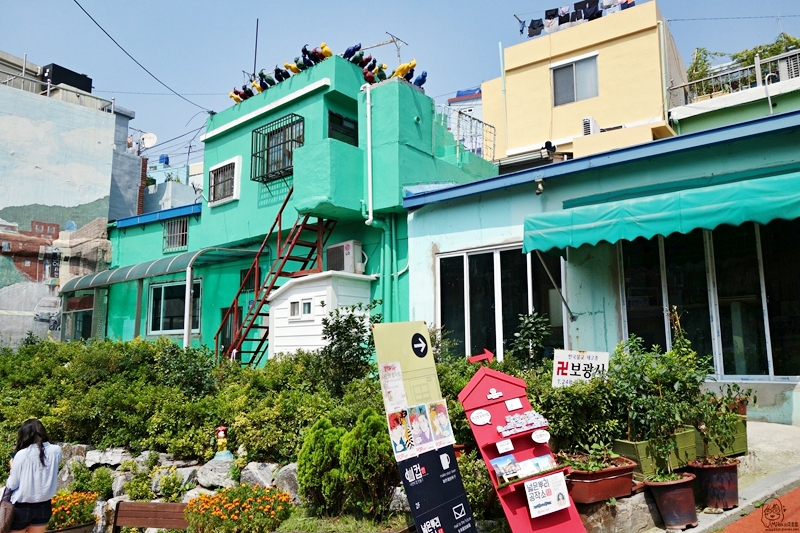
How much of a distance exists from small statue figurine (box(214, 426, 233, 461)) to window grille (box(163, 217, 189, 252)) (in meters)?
10.8

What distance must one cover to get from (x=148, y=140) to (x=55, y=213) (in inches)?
237

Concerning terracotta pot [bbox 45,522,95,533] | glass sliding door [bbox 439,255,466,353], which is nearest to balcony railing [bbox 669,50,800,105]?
glass sliding door [bbox 439,255,466,353]

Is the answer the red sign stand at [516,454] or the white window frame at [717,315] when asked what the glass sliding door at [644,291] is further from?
the red sign stand at [516,454]

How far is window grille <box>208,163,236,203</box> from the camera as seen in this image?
16.5 m

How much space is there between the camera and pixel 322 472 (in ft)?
19.7

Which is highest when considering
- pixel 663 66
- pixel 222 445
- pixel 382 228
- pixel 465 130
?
pixel 663 66

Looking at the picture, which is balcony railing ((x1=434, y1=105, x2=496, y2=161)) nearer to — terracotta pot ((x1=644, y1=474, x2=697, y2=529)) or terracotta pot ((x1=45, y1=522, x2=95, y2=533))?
terracotta pot ((x1=644, y1=474, x2=697, y2=529))

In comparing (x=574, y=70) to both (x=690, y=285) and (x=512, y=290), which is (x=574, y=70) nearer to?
(x=512, y=290)

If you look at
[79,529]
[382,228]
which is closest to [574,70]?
[382,228]

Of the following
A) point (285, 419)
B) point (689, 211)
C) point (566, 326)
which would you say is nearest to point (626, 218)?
point (689, 211)

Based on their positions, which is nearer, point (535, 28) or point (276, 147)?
point (276, 147)

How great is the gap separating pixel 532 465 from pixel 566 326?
4784mm

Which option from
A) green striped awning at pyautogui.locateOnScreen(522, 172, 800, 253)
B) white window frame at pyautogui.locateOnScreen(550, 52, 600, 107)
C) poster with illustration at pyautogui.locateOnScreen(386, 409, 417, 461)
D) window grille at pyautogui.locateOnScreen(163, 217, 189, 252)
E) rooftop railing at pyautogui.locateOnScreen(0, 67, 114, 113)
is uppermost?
rooftop railing at pyautogui.locateOnScreen(0, 67, 114, 113)

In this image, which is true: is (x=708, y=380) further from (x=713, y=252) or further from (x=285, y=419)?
(x=285, y=419)
